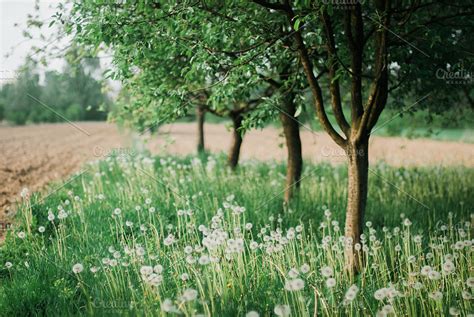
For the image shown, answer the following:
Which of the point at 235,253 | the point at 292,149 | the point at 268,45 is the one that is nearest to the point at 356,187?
the point at 235,253

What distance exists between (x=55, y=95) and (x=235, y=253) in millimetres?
18632

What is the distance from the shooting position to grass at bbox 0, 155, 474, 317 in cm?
422

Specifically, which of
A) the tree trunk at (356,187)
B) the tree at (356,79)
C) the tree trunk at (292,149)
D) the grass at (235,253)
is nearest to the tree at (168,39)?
the tree at (356,79)

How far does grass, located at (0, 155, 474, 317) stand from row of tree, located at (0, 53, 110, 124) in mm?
1800

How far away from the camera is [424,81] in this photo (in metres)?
7.69

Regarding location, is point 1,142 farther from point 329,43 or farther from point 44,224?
point 329,43

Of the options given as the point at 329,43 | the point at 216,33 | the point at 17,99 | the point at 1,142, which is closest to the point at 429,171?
the point at 329,43

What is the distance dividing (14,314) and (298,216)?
4.46 meters

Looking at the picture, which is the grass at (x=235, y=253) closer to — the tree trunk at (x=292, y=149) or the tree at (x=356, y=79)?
the tree trunk at (x=292, y=149)

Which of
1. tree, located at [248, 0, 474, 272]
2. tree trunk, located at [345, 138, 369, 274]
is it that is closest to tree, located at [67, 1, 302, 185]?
tree, located at [248, 0, 474, 272]

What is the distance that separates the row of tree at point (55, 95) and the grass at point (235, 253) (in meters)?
1.80

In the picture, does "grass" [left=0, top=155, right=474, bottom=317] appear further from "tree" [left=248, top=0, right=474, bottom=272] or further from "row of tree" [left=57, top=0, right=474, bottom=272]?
"row of tree" [left=57, top=0, right=474, bottom=272]

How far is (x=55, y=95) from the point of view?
70.0 feet

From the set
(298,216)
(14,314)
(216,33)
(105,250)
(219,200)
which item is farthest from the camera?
(219,200)
